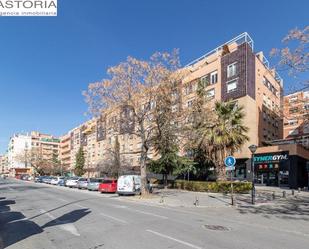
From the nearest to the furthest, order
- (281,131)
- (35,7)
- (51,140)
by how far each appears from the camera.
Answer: (35,7) < (281,131) < (51,140)

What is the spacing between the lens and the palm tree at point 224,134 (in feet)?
104

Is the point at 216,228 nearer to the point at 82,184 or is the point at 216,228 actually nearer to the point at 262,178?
the point at 262,178

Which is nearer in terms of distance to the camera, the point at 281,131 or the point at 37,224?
the point at 37,224

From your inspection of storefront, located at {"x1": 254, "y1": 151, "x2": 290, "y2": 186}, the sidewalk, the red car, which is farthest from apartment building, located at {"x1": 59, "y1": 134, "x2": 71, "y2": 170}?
the sidewalk

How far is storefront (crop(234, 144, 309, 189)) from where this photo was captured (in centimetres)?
3806

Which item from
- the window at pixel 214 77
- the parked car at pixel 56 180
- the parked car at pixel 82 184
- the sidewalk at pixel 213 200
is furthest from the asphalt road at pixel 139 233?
the parked car at pixel 56 180

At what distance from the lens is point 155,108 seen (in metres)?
25.9

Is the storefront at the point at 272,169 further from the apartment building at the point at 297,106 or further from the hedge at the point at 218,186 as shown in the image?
the apartment building at the point at 297,106

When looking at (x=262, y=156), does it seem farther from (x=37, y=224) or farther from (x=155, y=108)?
(x=37, y=224)

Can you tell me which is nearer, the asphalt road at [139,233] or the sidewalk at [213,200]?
the asphalt road at [139,233]

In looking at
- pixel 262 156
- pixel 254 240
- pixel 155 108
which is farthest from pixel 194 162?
pixel 254 240

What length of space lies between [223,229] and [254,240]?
6.21ft

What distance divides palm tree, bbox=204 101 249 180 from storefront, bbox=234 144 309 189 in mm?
9566

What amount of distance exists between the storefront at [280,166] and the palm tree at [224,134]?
9566 mm
